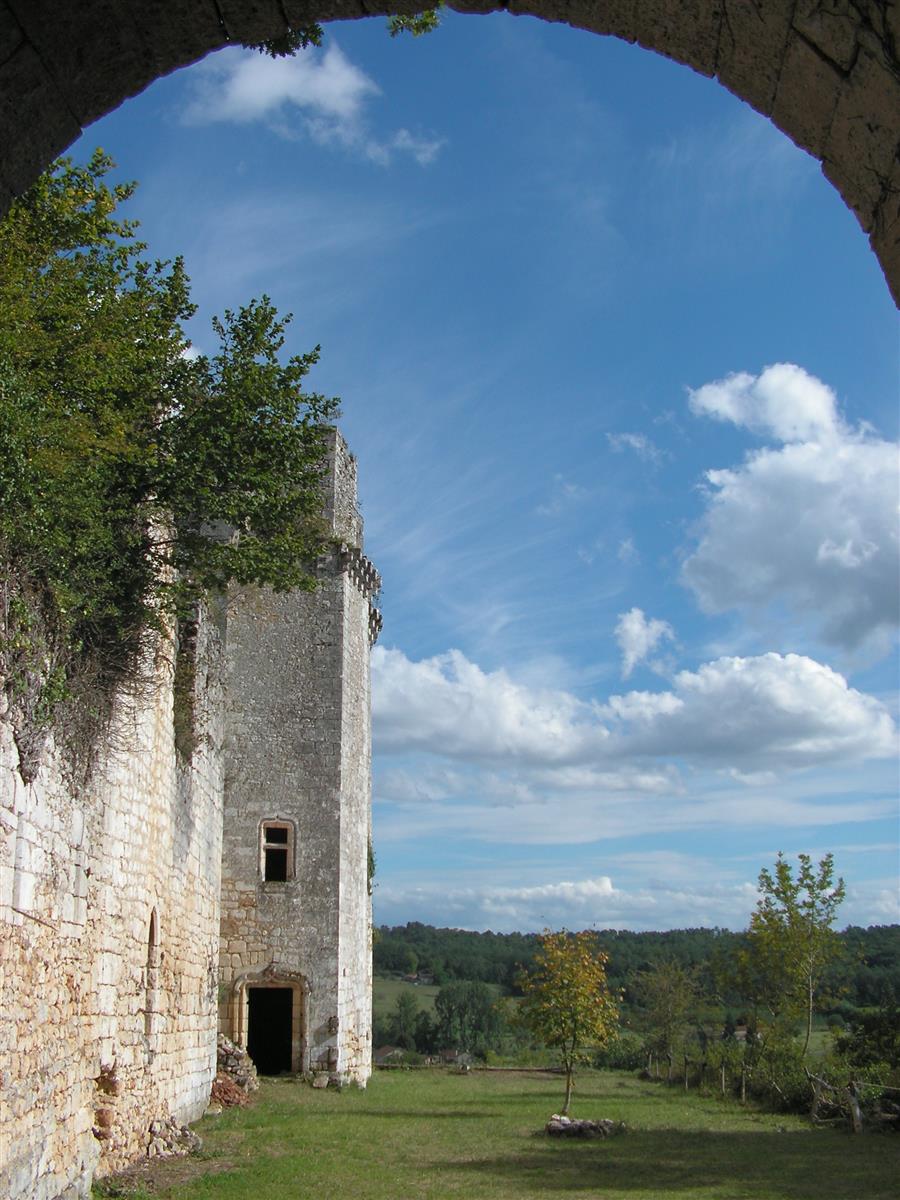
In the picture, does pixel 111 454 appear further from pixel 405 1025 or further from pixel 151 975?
pixel 405 1025

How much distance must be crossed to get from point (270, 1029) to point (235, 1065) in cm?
420

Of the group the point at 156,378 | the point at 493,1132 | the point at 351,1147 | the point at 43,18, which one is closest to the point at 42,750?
the point at 156,378

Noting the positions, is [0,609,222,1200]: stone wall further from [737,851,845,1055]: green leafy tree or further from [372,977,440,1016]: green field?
[372,977,440,1016]: green field

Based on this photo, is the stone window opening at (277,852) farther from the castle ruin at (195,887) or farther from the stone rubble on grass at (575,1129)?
the stone rubble on grass at (575,1129)

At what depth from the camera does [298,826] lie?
843 inches

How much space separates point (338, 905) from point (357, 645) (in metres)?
5.43

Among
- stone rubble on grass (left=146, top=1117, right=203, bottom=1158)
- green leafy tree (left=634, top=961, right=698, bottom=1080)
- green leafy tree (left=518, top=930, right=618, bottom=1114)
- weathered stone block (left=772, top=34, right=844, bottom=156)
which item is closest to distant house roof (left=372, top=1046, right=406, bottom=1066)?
green leafy tree (left=634, top=961, right=698, bottom=1080)

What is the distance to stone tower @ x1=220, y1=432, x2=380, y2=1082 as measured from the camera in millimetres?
20719

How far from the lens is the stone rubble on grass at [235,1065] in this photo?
18.0m

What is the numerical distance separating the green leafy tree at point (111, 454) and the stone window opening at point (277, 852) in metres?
9.72

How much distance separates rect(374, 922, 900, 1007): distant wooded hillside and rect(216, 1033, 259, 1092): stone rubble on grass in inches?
1501

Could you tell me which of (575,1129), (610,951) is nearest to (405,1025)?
(610,951)

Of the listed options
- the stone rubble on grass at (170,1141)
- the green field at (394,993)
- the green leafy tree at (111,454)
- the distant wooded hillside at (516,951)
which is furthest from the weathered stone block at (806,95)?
the green field at (394,993)

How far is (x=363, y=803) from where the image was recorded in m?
23.8
